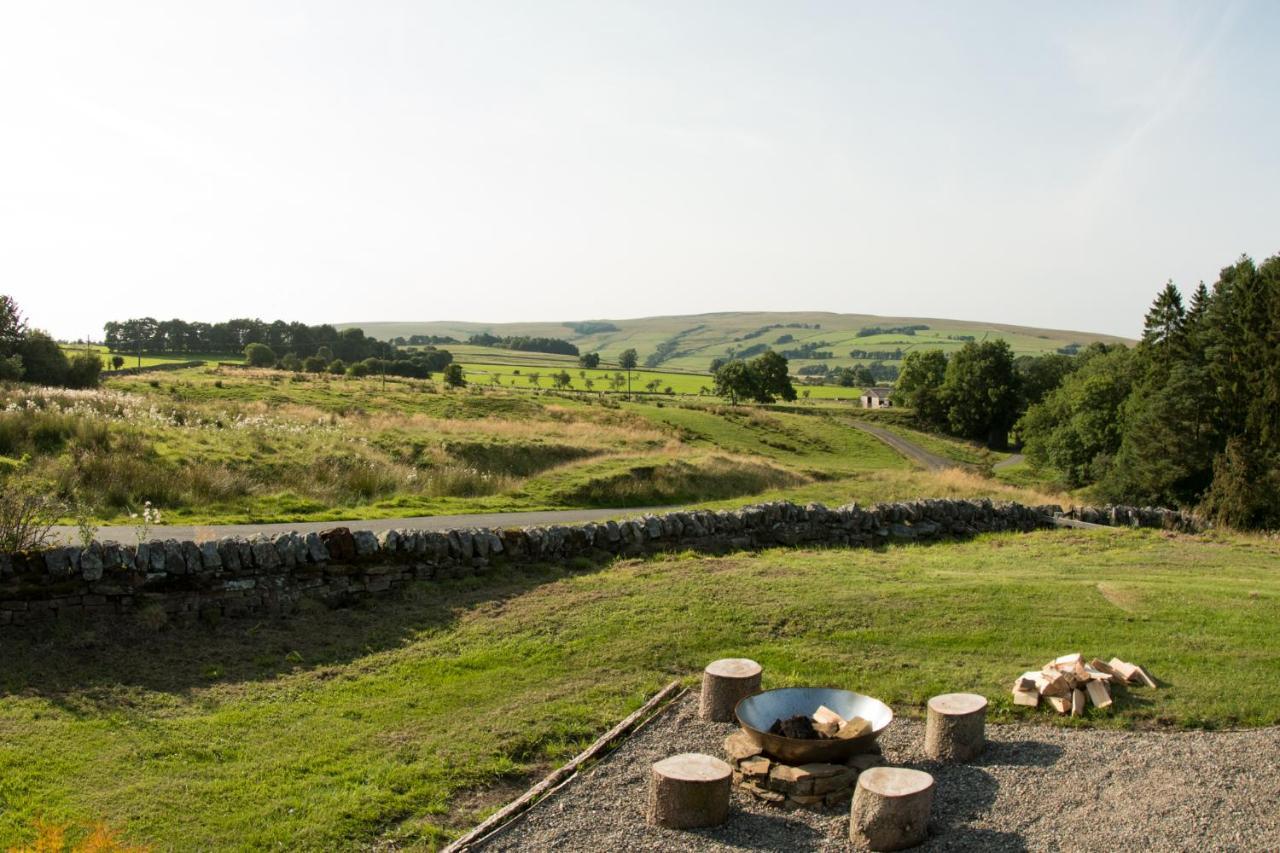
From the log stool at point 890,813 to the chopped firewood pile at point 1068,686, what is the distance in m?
3.08

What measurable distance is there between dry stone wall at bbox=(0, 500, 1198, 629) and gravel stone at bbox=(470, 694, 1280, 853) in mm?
6270

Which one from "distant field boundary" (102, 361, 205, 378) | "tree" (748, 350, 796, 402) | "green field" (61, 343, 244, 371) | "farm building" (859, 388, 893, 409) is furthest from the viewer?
"farm building" (859, 388, 893, 409)

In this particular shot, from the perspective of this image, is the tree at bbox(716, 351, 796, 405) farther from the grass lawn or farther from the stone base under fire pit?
the stone base under fire pit

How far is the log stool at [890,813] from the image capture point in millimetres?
7176

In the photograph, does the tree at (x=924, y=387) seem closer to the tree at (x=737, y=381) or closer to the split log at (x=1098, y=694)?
the tree at (x=737, y=381)

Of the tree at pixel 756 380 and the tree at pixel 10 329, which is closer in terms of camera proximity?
the tree at pixel 10 329

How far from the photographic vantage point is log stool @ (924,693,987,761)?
28.6ft

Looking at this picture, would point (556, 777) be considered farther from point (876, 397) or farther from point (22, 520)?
point (876, 397)

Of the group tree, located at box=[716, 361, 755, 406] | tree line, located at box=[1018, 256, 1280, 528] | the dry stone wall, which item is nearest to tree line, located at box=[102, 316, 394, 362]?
tree, located at box=[716, 361, 755, 406]

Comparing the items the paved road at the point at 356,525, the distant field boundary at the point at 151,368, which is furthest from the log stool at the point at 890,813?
the distant field boundary at the point at 151,368

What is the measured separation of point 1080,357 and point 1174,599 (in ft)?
294

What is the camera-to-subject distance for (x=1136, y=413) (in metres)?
54.7

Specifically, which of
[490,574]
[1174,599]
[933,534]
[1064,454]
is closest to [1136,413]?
[1064,454]

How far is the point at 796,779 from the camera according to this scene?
805 centimetres
